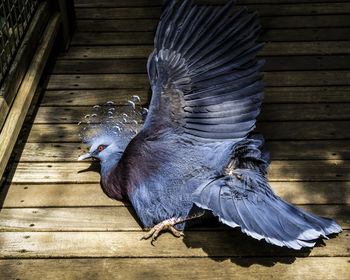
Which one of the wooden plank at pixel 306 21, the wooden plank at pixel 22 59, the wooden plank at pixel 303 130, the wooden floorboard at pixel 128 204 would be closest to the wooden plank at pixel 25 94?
the wooden plank at pixel 22 59

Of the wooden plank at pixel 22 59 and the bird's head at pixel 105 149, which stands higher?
the wooden plank at pixel 22 59

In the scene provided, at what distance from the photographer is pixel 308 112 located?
315cm

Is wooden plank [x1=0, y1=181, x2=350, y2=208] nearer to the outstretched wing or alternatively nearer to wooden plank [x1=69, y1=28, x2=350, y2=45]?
the outstretched wing

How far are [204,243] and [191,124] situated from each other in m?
0.63

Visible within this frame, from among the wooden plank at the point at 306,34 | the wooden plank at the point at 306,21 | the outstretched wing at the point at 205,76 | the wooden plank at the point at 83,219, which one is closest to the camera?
the wooden plank at the point at 83,219

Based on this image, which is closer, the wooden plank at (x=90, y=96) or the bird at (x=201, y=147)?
the bird at (x=201, y=147)

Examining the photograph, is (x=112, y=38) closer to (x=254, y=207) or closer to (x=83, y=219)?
(x=83, y=219)

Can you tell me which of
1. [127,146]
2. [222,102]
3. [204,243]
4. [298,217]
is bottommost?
[204,243]

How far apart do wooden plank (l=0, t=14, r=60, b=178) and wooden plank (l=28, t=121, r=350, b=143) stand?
170 millimetres

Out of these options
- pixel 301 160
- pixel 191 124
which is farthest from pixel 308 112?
pixel 191 124

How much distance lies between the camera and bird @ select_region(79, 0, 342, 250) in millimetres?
2145

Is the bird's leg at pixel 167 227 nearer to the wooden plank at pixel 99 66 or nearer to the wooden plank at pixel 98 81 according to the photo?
the wooden plank at pixel 98 81

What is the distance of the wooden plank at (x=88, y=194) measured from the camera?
2.58m

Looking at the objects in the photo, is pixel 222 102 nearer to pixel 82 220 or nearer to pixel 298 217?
pixel 298 217
